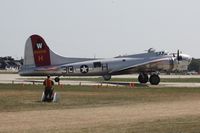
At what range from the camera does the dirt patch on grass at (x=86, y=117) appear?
17.6m

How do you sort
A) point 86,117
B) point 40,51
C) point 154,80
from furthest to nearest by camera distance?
1. point 40,51
2. point 154,80
3. point 86,117

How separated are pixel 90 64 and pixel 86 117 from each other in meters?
35.5

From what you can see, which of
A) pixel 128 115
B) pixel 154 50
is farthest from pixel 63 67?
pixel 128 115

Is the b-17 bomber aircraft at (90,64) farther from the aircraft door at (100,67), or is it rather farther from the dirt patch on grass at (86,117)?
the dirt patch on grass at (86,117)

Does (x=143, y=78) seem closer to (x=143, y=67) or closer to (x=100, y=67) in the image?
(x=143, y=67)

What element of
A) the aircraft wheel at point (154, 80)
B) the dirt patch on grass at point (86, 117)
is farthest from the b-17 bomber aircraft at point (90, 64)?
the dirt patch on grass at point (86, 117)

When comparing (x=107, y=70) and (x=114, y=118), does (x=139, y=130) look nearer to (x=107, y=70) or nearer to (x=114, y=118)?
(x=114, y=118)

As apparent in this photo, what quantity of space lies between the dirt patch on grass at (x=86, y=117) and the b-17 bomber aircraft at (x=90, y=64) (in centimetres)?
3002

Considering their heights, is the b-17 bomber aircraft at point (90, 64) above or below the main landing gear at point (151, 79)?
above

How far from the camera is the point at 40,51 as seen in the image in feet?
188

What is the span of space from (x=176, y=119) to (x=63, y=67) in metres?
36.8

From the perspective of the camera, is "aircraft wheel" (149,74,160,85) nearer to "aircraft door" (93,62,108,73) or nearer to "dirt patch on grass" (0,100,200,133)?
"aircraft door" (93,62,108,73)

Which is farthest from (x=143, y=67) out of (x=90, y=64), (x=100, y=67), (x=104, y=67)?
(x=90, y=64)

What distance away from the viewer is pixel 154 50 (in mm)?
59281
